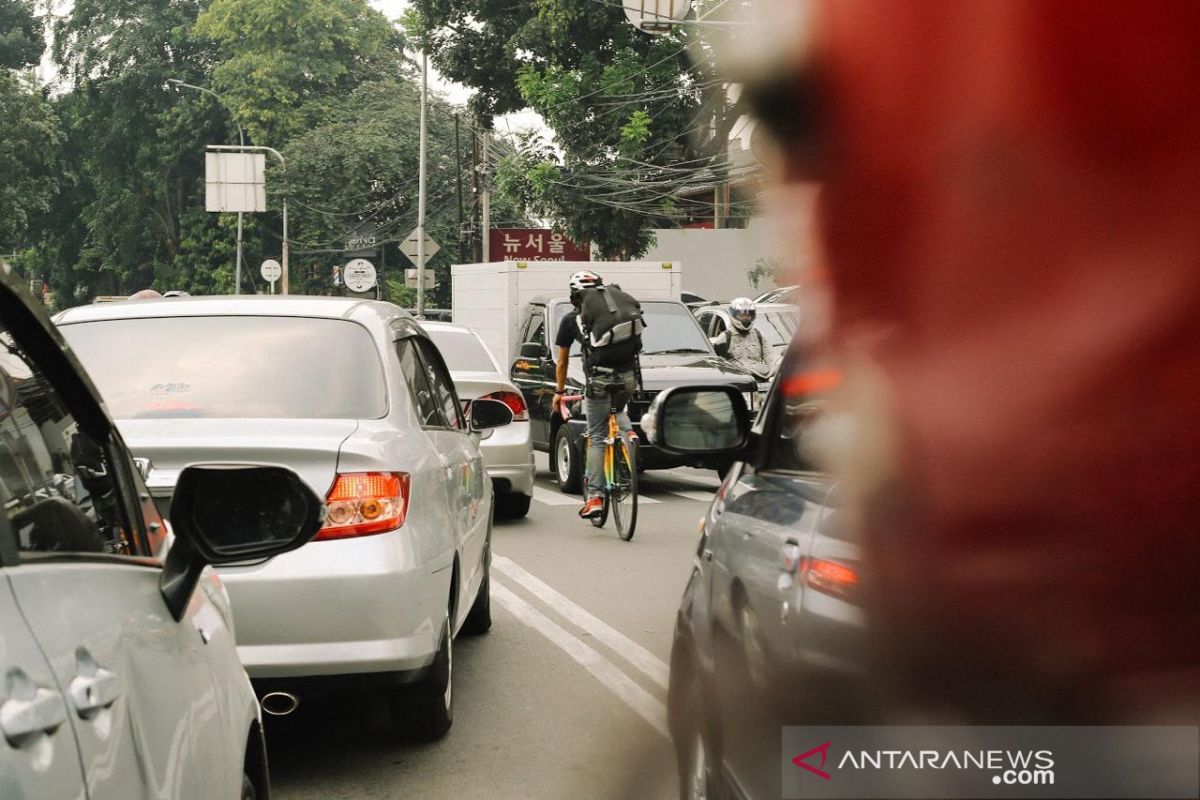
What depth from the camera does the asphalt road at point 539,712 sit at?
3.56 metres

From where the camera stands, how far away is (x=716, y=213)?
6.20ft

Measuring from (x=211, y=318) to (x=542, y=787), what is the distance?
2.10 meters

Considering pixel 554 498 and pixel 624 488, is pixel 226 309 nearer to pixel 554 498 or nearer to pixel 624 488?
pixel 624 488

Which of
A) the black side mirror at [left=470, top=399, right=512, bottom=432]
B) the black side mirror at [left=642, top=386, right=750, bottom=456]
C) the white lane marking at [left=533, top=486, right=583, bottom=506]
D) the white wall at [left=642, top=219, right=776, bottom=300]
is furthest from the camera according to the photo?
the white lane marking at [left=533, top=486, right=583, bottom=506]

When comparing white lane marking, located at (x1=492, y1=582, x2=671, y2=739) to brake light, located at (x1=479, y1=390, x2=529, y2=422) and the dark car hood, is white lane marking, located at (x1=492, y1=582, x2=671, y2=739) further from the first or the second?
the dark car hood

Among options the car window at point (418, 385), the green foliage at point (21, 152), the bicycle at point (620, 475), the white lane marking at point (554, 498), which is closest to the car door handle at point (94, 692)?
the car window at point (418, 385)

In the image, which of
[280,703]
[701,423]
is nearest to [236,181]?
[280,703]

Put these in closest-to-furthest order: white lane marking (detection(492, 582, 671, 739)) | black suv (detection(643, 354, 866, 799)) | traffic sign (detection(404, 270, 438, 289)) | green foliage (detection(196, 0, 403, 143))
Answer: black suv (detection(643, 354, 866, 799)) < white lane marking (detection(492, 582, 671, 739)) < traffic sign (detection(404, 270, 438, 289)) < green foliage (detection(196, 0, 403, 143))

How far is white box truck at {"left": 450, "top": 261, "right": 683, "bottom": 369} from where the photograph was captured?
58.1ft

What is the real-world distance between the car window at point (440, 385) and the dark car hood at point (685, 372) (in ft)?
20.3

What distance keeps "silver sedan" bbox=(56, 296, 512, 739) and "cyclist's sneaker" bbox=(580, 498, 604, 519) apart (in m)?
5.02

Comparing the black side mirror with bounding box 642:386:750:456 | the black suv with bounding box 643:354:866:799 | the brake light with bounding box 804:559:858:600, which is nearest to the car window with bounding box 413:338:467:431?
the black side mirror with bounding box 642:386:750:456

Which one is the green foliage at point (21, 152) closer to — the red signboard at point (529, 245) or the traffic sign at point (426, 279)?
the traffic sign at point (426, 279)

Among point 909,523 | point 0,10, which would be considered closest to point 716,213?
point 909,523
